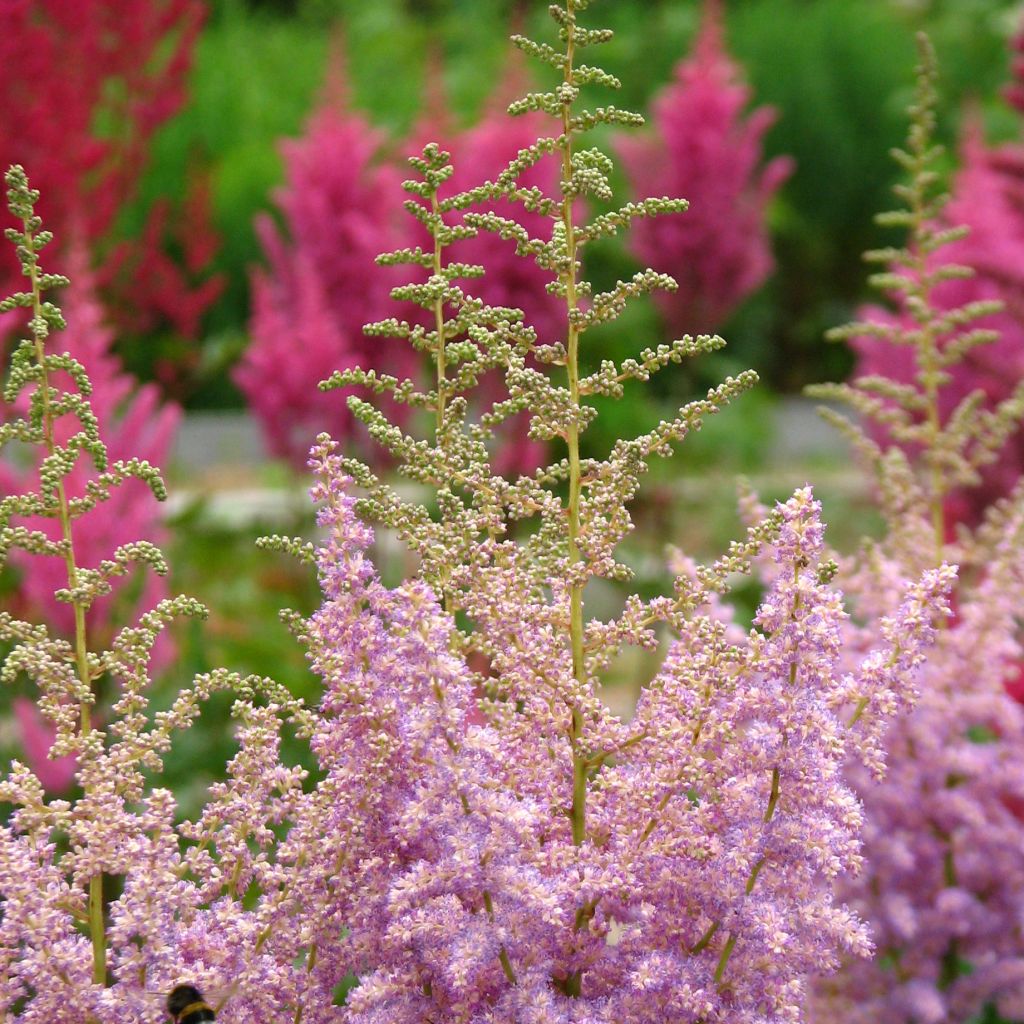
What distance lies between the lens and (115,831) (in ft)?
4.76

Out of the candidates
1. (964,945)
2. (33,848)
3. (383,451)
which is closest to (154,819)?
(33,848)

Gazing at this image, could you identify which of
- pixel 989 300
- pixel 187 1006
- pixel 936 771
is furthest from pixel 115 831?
pixel 989 300

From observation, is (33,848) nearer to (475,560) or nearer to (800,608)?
(475,560)

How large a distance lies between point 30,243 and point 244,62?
12.3 metres

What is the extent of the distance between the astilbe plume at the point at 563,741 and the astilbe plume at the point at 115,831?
0.19ft

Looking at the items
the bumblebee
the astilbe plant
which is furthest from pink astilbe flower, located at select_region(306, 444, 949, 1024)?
the astilbe plant

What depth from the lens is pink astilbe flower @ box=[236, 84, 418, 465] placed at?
17.4ft

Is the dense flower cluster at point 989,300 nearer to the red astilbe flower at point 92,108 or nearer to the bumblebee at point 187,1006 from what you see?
the red astilbe flower at point 92,108

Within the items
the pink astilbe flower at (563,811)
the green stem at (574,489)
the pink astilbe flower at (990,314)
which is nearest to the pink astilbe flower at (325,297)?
the pink astilbe flower at (990,314)

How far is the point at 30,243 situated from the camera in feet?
4.99

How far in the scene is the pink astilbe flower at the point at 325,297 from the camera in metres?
5.29

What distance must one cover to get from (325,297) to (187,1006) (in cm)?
433

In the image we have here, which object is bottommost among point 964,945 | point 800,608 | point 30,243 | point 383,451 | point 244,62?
point 964,945

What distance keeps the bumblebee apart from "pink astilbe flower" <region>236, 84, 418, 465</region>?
12.8 feet
